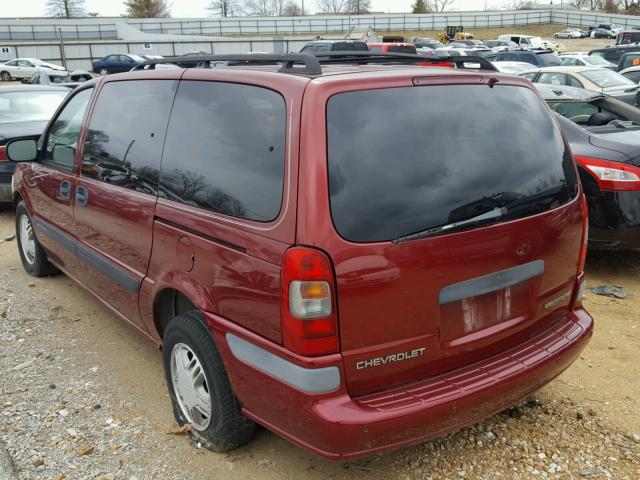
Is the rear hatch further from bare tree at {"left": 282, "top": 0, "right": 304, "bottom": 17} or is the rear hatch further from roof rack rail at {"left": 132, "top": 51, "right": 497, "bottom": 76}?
bare tree at {"left": 282, "top": 0, "right": 304, "bottom": 17}

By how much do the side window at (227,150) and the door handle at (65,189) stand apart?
1408 mm

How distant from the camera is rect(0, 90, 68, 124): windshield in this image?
27.5 feet

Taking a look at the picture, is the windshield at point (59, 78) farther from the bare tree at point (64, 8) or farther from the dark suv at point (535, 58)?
the bare tree at point (64, 8)

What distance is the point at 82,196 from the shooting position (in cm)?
388

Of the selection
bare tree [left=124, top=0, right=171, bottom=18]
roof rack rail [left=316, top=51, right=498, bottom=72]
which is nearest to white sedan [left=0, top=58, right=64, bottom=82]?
roof rack rail [left=316, top=51, right=498, bottom=72]

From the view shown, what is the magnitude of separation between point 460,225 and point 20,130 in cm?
706

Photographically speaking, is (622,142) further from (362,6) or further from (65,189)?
(362,6)

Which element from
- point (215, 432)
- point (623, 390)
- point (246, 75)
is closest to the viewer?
point (246, 75)

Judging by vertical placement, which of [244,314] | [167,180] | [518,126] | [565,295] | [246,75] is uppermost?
[246,75]

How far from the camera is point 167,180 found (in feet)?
9.75

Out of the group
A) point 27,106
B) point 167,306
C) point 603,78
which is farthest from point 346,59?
point 603,78

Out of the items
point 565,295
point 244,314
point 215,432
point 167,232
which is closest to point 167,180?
point 167,232

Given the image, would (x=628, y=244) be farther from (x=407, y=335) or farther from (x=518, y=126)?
(x=407, y=335)

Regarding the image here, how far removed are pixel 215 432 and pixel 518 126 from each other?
200 centimetres
